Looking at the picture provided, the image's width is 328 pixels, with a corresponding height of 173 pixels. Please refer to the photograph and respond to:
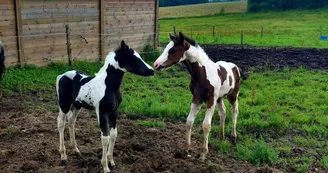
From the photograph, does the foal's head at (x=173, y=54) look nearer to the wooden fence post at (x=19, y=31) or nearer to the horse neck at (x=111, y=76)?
the horse neck at (x=111, y=76)

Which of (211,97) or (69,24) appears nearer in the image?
(211,97)

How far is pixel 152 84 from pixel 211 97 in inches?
196

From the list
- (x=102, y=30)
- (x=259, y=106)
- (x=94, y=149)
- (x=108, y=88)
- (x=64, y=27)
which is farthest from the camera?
(x=102, y=30)

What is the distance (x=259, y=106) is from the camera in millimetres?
7840

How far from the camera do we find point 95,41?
41.6ft

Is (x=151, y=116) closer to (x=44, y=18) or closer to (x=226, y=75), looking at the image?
(x=226, y=75)

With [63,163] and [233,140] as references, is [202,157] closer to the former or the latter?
[233,140]

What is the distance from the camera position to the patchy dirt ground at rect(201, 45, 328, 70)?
502 inches

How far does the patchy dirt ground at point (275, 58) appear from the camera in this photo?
12.8 meters

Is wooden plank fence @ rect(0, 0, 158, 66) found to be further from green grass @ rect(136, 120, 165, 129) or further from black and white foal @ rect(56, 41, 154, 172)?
black and white foal @ rect(56, 41, 154, 172)

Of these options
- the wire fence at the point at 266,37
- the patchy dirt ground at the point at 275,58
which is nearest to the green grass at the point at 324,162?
the patchy dirt ground at the point at 275,58

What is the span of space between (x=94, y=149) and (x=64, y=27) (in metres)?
7.01

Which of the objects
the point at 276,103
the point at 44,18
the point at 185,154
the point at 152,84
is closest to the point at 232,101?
the point at 185,154

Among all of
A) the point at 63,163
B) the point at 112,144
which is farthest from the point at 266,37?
the point at 63,163
